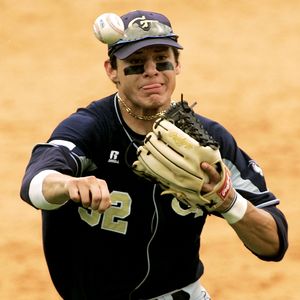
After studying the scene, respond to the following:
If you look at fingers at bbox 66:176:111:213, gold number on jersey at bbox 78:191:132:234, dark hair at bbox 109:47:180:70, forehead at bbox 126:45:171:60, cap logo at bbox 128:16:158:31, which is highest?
cap logo at bbox 128:16:158:31

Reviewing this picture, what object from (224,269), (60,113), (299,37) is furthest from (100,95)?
(224,269)

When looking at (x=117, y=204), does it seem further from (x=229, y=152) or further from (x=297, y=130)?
(x=297, y=130)

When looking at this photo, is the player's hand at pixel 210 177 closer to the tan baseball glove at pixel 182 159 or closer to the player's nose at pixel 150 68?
the tan baseball glove at pixel 182 159

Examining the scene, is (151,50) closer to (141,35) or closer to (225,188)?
(141,35)

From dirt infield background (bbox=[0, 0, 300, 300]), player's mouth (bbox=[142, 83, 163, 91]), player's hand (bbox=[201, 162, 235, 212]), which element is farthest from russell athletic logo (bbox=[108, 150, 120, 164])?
dirt infield background (bbox=[0, 0, 300, 300])

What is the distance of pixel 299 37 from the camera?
15.3 metres

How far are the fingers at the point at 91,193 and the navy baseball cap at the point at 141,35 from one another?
1135 millimetres

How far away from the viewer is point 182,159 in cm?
577

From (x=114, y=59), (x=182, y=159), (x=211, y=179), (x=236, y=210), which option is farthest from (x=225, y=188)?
(x=114, y=59)

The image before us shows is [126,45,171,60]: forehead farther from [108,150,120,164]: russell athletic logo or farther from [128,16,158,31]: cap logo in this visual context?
[108,150,120,164]: russell athletic logo

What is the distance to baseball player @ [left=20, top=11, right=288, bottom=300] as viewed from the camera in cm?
641

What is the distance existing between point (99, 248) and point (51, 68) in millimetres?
8301

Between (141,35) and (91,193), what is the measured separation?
132 centimetres

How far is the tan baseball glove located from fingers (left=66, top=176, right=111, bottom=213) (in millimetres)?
433
